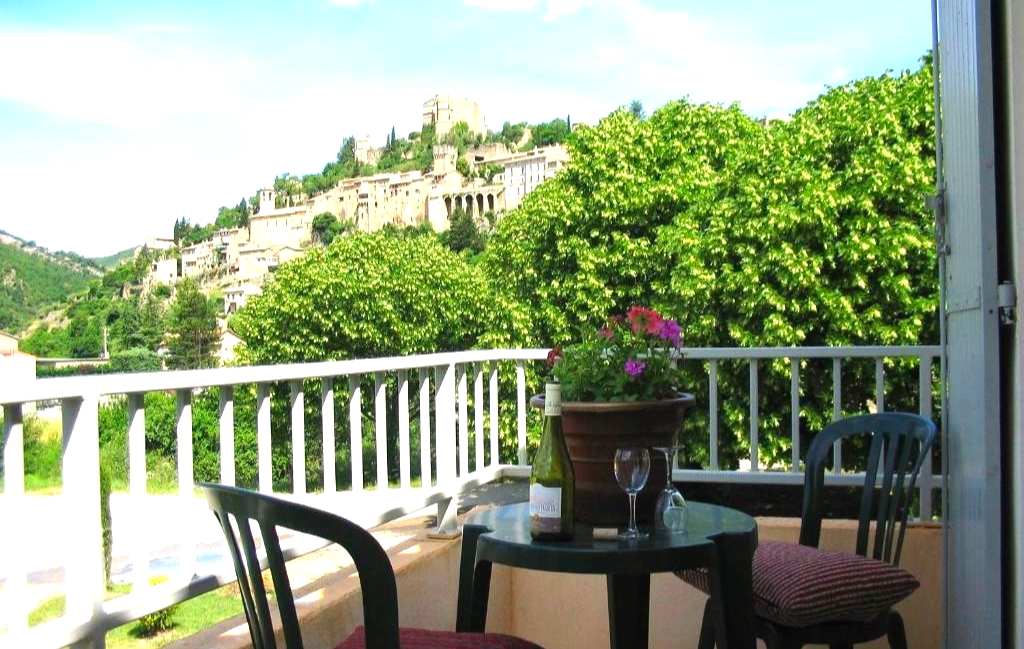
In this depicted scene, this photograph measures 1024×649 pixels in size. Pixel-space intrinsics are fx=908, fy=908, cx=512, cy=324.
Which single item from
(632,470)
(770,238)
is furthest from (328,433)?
(770,238)

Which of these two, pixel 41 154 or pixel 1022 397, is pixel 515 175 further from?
pixel 1022 397

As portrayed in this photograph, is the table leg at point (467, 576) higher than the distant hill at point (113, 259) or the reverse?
the reverse

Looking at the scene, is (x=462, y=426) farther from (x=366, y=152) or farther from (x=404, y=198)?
(x=366, y=152)

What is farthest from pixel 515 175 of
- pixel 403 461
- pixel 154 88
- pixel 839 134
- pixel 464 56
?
pixel 403 461

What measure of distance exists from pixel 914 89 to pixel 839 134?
129 centimetres

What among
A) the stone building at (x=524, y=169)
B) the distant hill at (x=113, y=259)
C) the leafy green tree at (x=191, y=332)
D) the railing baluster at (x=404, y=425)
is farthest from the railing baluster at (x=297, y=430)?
the stone building at (x=524, y=169)

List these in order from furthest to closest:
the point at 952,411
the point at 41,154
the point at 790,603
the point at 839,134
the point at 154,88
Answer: the point at 154,88 < the point at 41,154 < the point at 839,134 < the point at 952,411 < the point at 790,603

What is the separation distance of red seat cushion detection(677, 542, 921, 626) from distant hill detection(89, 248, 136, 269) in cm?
5483

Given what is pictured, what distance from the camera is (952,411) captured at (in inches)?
90.7

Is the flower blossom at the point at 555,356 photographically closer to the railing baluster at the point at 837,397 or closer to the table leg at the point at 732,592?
the table leg at the point at 732,592

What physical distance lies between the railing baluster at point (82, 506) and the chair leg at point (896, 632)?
170cm

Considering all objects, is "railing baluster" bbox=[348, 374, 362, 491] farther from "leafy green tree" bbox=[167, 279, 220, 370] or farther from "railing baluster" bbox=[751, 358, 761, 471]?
"leafy green tree" bbox=[167, 279, 220, 370]

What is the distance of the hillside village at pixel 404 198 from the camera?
72938 mm

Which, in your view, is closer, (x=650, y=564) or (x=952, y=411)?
(x=650, y=564)
